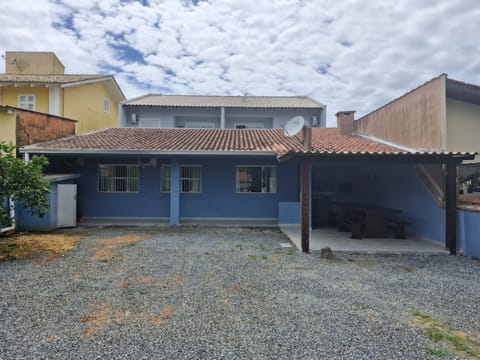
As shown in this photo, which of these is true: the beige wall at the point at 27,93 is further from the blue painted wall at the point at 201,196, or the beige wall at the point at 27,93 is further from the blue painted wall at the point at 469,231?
the blue painted wall at the point at 469,231

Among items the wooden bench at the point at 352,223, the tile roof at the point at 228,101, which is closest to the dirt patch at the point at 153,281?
the wooden bench at the point at 352,223

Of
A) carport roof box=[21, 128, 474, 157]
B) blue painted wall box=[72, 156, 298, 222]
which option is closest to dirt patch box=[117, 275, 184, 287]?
carport roof box=[21, 128, 474, 157]

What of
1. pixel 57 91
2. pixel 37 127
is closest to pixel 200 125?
pixel 57 91

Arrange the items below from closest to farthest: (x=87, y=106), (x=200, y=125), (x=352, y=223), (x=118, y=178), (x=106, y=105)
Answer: (x=352, y=223) → (x=118, y=178) → (x=87, y=106) → (x=106, y=105) → (x=200, y=125)

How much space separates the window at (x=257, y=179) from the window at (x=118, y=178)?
415 centimetres

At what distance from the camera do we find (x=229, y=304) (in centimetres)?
409

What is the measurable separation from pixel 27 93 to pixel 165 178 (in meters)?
9.25

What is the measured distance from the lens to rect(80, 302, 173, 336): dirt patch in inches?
136

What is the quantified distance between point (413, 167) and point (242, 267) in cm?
603

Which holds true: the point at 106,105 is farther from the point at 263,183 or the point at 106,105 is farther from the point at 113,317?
the point at 113,317

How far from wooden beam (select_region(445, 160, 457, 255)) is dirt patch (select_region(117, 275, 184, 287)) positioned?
6.48m

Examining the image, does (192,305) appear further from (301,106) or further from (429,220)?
(301,106)

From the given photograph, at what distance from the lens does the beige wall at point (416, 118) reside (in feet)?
25.7

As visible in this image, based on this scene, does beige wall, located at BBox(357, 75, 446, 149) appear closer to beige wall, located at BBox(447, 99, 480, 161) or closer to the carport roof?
the carport roof
